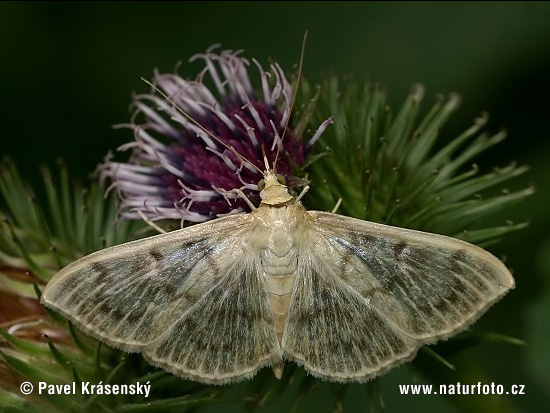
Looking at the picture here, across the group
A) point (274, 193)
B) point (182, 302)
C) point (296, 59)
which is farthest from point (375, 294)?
point (296, 59)

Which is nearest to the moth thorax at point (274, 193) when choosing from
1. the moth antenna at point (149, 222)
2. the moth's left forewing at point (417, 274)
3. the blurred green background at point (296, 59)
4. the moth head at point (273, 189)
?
the moth head at point (273, 189)

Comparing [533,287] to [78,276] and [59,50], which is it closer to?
[78,276]

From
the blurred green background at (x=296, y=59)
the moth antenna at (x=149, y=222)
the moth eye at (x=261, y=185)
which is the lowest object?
the blurred green background at (x=296, y=59)

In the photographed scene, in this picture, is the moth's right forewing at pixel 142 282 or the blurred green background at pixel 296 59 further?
the blurred green background at pixel 296 59

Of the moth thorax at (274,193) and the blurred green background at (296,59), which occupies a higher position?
the moth thorax at (274,193)

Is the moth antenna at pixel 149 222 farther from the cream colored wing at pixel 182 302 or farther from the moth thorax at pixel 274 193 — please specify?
the moth thorax at pixel 274 193

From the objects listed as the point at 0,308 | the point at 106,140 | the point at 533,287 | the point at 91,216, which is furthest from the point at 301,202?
the point at 106,140
